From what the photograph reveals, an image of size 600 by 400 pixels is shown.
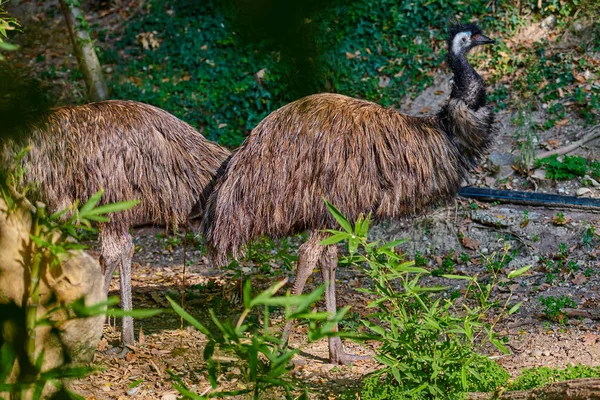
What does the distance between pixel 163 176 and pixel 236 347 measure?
302 cm

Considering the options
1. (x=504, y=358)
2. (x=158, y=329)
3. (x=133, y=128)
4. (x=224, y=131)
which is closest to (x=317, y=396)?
(x=504, y=358)

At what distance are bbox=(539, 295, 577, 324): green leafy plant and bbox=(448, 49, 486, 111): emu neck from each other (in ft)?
4.97

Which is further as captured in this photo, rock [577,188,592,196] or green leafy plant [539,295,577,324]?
rock [577,188,592,196]

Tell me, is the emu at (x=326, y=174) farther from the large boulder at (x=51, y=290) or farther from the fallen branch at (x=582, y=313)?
the large boulder at (x=51, y=290)

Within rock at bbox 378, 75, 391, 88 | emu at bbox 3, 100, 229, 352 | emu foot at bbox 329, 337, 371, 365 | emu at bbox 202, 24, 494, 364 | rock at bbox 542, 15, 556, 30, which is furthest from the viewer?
rock at bbox 542, 15, 556, 30

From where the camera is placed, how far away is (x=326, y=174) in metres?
4.86

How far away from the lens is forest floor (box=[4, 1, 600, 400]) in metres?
4.95

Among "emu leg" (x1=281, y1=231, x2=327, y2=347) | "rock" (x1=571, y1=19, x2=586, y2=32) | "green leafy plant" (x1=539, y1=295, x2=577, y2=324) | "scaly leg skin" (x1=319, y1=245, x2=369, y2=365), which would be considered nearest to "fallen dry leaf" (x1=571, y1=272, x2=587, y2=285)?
"green leafy plant" (x1=539, y1=295, x2=577, y2=324)

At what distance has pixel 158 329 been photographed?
19.0ft

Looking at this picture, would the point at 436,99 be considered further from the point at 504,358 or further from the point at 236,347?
the point at 236,347

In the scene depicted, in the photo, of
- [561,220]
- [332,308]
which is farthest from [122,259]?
[561,220]

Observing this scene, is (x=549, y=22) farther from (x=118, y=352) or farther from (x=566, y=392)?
(x=566, y=392)

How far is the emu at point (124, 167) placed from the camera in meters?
5.01

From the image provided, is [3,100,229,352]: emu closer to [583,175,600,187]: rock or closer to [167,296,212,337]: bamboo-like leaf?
[167,296,212,337]: bamboo-like leaf
